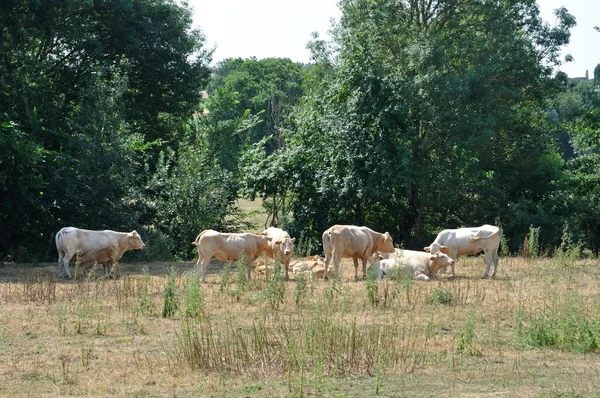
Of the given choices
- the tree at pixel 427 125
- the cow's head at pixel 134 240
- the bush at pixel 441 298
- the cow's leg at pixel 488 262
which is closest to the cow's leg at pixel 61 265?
the cow's head at pixel 134 240

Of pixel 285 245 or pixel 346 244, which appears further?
pixel 346 244

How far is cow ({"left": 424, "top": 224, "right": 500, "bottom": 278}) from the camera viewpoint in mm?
20672

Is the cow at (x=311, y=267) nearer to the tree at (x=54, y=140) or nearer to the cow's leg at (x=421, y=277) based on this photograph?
the cow's leg at (x=421, y=277)

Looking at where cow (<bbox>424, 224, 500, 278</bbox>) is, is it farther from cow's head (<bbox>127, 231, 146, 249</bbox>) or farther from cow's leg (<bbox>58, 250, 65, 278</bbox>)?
cow's leg (<bbox>58, 250, 65, 278</bbox>)

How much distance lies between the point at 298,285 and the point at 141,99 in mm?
22807

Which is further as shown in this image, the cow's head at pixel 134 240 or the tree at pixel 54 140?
the tree at pixel 54 140

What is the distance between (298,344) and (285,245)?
8.30 metres

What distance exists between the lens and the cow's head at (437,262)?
65.1ft

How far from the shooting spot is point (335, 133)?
30.5m

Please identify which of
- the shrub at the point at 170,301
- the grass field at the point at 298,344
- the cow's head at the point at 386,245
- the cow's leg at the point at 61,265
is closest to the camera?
the grass field at the point at 298,344

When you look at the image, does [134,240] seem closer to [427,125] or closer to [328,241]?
[328,241]

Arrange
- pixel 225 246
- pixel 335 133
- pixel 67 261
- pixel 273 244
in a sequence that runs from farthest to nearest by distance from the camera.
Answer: pixel 335 133, pixel 67 261, pixel 273 244, pixel 225 246

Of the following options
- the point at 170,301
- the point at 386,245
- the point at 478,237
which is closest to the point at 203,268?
the point at 386,245

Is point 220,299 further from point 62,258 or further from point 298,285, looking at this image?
point 62,258
